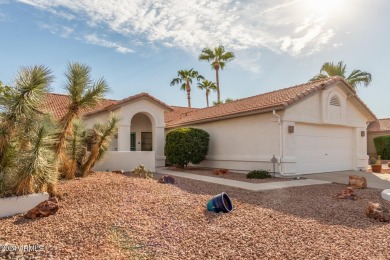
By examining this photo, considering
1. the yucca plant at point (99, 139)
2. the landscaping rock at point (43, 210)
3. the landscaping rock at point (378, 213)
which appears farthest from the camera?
the yucca plant at point (99, 139)

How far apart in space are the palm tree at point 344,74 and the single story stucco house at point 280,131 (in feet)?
51.3

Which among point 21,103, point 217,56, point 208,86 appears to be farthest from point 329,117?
point 208,86

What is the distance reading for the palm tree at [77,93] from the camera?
833 centimetres

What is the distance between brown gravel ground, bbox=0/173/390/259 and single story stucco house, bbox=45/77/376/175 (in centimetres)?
568

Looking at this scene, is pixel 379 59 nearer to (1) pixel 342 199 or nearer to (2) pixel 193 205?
(1) pixel 342 199

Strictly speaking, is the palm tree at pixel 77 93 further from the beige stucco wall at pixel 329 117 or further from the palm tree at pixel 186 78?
the palm tree at pixel 186 78

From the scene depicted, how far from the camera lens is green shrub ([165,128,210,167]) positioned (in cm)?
1689

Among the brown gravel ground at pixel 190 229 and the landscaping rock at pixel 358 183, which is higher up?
the landscaping rock at pixel 358 183

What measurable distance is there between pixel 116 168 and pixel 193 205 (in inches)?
306

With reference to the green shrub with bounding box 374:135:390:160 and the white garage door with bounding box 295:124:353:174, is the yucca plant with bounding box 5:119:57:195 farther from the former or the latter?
the green shrub with bounding box 374:135:390:160

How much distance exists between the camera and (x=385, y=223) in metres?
6.34

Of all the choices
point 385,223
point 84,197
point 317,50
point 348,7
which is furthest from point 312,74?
point 84,197

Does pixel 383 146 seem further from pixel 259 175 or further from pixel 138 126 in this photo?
pixel 138 126

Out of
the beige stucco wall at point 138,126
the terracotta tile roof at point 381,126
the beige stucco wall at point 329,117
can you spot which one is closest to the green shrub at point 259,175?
the beige stucco wall at point 329,117
